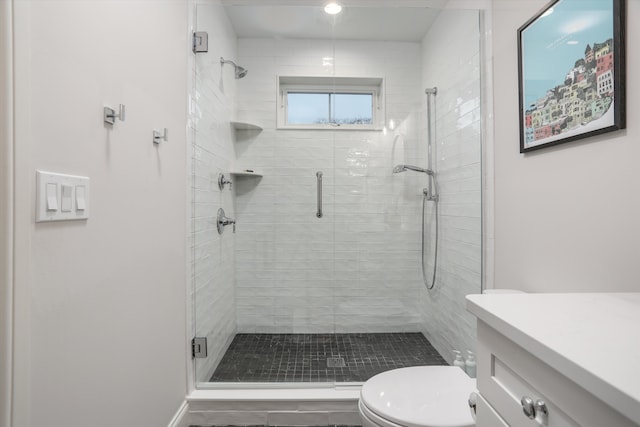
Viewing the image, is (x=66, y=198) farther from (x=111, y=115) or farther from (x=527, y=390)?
(x=527, y=390)

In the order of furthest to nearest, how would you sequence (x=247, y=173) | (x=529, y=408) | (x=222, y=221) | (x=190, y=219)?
(x=247, y=173)
(x=222, y=221)
(x=190, y=219)
(x=529, y=408)

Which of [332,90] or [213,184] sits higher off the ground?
[332,90]

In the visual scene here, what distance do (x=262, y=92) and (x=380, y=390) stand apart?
6.62 ft

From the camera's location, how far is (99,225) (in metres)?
0.95

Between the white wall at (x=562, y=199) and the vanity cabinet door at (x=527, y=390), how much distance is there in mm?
588

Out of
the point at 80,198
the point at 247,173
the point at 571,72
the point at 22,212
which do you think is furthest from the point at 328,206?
the point at 22,212

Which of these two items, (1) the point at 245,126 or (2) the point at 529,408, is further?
(1) the point at 245,126

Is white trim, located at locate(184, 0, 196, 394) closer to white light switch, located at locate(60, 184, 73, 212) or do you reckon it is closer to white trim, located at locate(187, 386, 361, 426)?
white trim, located at locate(187, 386, 361, 426)

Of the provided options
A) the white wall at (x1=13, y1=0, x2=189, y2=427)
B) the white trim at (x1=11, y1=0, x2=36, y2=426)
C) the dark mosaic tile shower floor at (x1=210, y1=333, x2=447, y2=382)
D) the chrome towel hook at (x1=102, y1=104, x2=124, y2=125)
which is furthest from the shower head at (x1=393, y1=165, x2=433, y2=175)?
the white trim at (x1=11, y1=0, x2=36, y2=426)

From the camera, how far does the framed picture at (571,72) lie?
3.19ft

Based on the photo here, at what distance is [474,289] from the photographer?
1.83 m

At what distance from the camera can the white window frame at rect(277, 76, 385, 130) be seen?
2.35 metres

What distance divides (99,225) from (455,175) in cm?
187

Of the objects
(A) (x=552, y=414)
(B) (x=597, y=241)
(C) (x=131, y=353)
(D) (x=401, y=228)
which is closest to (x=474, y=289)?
(D) (x=401, y=228)
